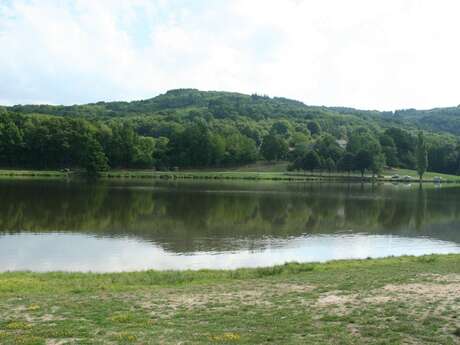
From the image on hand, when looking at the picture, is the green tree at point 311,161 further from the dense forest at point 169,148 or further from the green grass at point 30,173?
the green grass at point 30,173

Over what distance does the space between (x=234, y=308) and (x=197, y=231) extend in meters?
25.2

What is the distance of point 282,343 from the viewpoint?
11648mm

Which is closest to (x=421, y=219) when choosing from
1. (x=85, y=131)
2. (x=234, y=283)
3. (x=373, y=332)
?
(x=234, y=283)

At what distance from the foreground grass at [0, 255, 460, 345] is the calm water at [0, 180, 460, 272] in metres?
7.03

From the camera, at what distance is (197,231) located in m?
40.2

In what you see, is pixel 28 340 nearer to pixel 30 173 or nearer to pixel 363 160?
pixel 30 173

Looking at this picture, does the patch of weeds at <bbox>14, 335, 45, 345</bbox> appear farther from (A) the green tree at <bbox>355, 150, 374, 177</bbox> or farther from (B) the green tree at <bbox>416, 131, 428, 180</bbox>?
(A) the green tree at <bbox>355, 150, 374, 177</bbox>

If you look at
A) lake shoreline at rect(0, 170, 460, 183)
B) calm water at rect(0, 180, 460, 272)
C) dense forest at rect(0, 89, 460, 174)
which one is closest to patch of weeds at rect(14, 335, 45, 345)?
calm water at rect(0, 180, 460, 272)

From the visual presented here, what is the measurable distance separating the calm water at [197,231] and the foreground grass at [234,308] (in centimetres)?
703

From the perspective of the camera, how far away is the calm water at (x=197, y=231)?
98.0 ft

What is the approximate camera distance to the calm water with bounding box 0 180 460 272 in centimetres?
2986

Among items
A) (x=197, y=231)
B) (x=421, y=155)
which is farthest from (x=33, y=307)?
(x=421, y=155)

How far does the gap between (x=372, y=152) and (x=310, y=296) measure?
454 ft

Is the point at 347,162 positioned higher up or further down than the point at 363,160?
further down
